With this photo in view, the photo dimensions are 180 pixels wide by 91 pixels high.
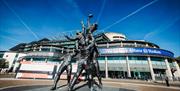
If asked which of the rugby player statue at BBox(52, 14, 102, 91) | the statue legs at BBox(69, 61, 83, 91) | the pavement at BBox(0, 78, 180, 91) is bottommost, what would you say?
the pavement at BBox(0, 78, 180, 91)

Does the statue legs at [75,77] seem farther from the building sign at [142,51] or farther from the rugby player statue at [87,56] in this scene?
the building sign at [142,51]

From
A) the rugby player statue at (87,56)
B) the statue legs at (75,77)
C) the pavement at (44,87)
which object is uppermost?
the rugby player statue at (87,56)

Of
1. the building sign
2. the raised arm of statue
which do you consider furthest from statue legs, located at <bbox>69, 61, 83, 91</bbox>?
the building sign

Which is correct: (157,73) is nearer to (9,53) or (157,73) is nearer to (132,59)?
(132,59)

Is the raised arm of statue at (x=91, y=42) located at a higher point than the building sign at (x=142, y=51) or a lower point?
lower

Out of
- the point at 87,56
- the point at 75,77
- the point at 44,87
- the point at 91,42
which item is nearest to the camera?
the point at 75,77

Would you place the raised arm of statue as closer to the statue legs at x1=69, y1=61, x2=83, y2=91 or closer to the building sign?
the statue legs at x1=69, y1=61, x2=83, y2=91

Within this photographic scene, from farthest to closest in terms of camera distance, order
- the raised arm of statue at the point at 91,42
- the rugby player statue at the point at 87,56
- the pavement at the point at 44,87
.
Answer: the pavement at the point at 44,87 < the raised arm of statue at the point at 91,42 < the rugby player statue at the point at 87,56

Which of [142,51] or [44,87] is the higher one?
[142,51]

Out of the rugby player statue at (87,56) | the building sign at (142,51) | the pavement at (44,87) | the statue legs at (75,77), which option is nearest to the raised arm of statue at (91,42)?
the rugby player statue at (87,56)

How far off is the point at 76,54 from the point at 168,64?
133 ft

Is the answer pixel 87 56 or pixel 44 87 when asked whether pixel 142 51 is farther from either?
pixel 44 87

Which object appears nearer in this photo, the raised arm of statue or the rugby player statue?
the rugby player statue

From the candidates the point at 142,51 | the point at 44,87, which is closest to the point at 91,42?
the point at 44,87
